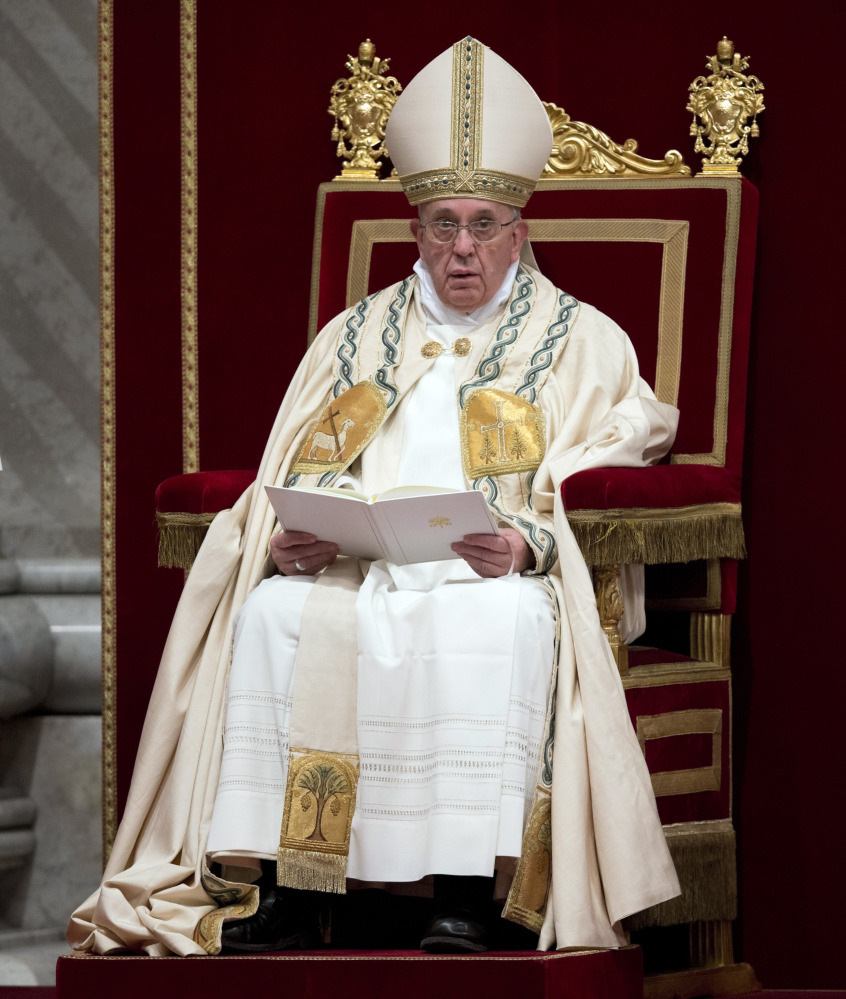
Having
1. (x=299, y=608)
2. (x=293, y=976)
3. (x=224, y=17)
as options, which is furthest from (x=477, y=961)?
(x=224, y=17)

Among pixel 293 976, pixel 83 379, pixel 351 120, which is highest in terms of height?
pixel 351 120

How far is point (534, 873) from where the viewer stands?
12.0ft

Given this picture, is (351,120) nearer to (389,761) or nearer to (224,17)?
(224,17)

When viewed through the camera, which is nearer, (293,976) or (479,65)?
(293,976)

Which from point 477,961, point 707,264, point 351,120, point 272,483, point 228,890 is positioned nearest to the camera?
point 477,961

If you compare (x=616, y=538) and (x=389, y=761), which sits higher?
(x=616, y=538)

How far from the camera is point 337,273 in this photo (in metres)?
4.99

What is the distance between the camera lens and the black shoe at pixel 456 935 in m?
3.53

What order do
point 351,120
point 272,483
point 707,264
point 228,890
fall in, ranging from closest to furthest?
point 228,890, point 272,483, point 707,264, point 351,120

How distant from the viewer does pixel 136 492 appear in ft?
17.4

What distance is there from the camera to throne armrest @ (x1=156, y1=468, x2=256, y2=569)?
4258 millimetres

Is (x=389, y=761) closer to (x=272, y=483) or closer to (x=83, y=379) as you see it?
(x=272, y=483)

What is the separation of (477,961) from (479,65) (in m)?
2.32

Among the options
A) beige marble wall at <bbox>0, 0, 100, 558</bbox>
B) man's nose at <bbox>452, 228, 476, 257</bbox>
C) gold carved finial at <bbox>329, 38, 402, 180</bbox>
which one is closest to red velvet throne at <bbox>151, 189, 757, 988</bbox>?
gold carved finial at <bbox>329, 38, 402, 180</bbox>
